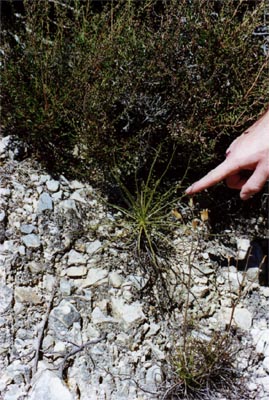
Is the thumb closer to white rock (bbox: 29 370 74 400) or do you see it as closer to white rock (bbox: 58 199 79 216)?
white rock (bbox: 58 199 79 216)

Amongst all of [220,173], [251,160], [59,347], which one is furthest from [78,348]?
[251,160]

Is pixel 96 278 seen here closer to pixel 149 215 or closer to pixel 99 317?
pixel 99 317

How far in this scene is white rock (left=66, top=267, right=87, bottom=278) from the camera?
256cm

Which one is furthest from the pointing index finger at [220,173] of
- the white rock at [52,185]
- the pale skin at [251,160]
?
the white rock at [52,185]

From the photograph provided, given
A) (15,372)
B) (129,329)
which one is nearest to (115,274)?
(129,329)

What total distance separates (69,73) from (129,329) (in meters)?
1.27

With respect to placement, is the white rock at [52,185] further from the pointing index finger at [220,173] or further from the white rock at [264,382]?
the white rock at [264,382]

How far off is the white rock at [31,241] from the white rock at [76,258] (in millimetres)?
156

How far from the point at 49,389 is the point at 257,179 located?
3.88 ft

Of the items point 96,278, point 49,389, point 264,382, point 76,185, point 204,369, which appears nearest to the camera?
point 49,389

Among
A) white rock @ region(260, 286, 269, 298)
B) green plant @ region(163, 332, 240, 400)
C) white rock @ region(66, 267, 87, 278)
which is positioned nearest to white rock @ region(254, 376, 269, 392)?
green plant @ region(163, 332, 240, 400)

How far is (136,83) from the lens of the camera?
2.65 metres

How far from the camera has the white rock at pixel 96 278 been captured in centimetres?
255

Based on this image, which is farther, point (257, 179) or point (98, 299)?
point (98, 299)
